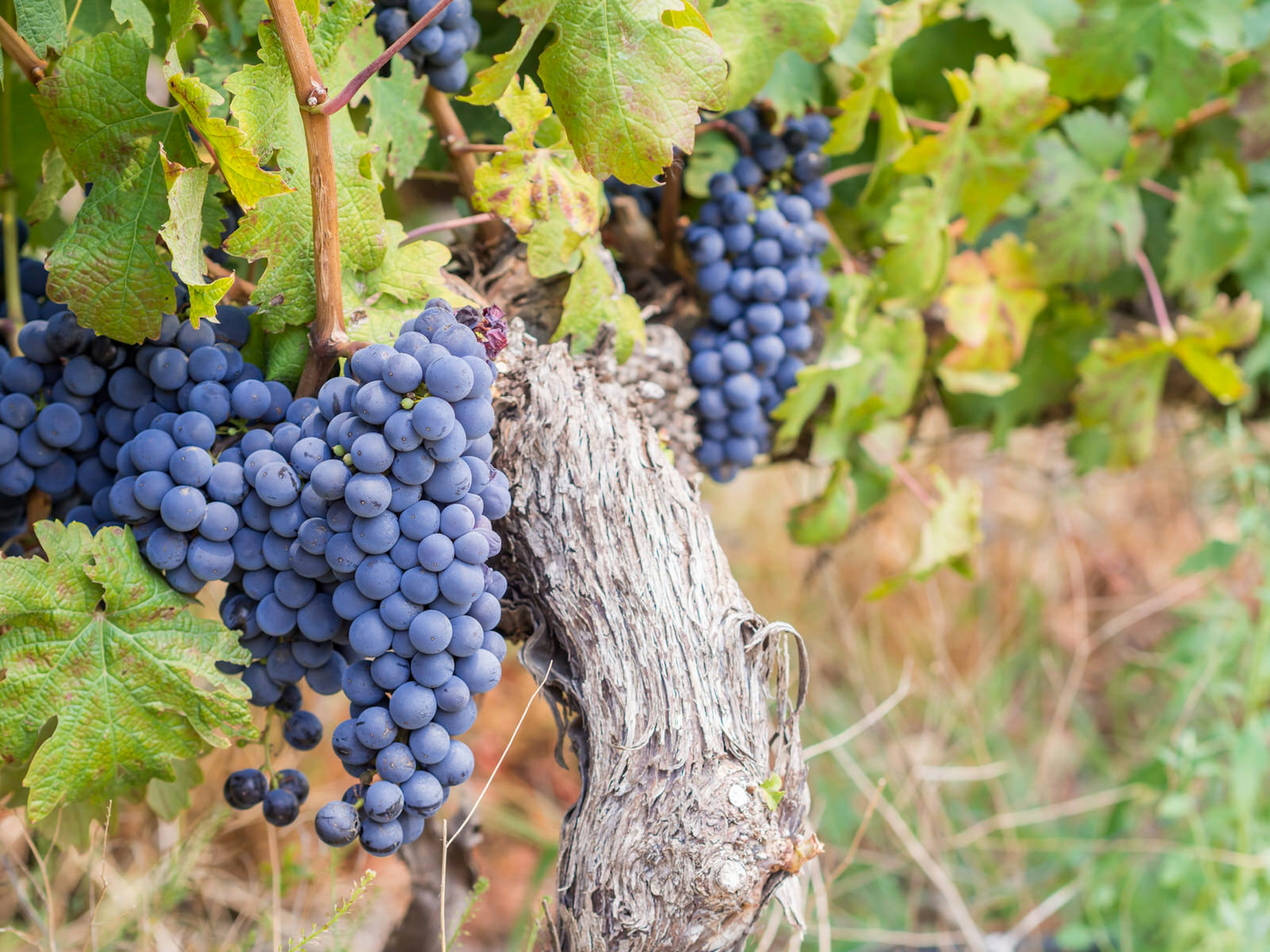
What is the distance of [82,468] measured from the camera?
2.70ft

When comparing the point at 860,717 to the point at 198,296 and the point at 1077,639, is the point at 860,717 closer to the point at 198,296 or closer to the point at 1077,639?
the point at 1077,639

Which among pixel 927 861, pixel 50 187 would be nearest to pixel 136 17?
pixel 50 187

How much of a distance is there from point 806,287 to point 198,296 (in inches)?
27.6

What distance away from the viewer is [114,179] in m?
0.74

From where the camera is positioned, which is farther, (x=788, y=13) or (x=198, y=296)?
(x=788, y=13)

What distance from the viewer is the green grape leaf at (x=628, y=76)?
710mm

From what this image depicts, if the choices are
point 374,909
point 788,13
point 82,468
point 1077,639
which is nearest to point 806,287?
point 788,13

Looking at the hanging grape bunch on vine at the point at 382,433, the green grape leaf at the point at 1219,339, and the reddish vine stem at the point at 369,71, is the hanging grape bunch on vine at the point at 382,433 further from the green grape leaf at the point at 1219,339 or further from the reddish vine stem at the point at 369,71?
the green grape leaf at the point at 1219,339

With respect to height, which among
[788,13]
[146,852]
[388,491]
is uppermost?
[788,13]

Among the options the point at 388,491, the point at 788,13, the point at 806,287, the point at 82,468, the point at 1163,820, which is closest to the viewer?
the point at 388,491

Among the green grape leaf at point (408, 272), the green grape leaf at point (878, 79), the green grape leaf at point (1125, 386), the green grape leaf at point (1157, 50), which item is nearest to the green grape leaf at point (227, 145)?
the green grape leaf at point (408, 272)

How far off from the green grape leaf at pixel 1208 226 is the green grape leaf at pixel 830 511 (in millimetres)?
616

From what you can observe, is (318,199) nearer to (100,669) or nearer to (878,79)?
(100,669)

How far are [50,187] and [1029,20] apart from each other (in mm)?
1239
